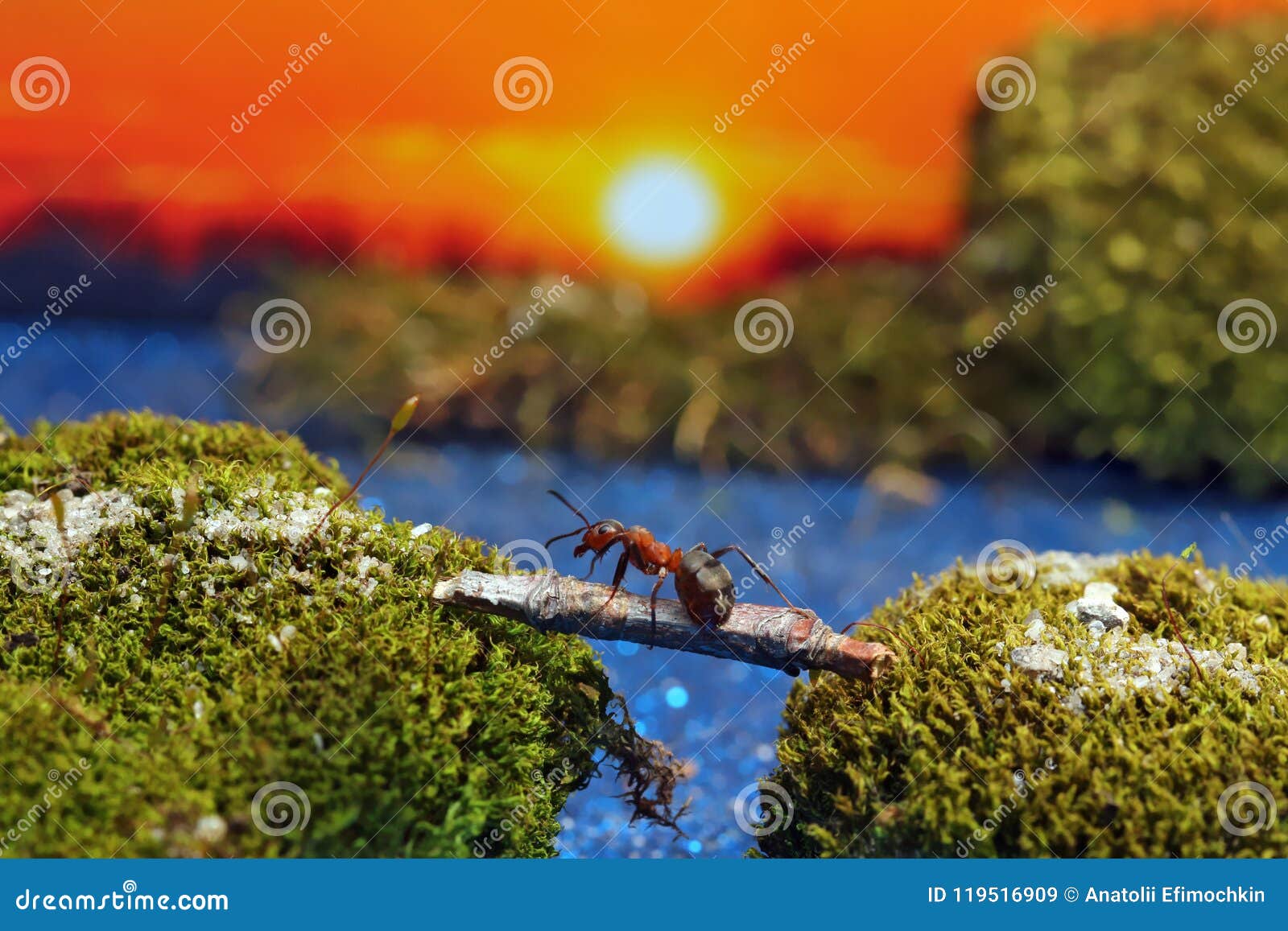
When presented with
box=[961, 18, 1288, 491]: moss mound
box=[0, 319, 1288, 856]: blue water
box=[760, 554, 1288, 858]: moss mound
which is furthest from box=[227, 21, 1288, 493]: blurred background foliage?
box=[760, 554, 1288, 858]: moss mound

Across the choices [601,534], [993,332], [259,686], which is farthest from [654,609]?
[993,332]

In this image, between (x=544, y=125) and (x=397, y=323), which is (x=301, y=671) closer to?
(x=397, y=323)

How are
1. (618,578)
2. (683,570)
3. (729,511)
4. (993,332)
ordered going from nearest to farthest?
(683,570) < (618,578) < (729,511) < (993,332)

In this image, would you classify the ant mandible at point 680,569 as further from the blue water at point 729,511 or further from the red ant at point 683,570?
the blue water at point 729,511

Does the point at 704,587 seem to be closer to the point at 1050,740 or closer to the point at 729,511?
the point at 1050,740

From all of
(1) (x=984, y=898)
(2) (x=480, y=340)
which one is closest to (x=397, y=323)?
(2) (x=480, y=340)

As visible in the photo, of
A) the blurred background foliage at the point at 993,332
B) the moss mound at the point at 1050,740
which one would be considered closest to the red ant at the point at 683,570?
the moss mound at the point at 1050,740

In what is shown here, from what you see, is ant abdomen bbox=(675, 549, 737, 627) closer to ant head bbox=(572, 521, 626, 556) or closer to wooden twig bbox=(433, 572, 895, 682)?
wooden twig bbox=(433, 572, 895, 682)
